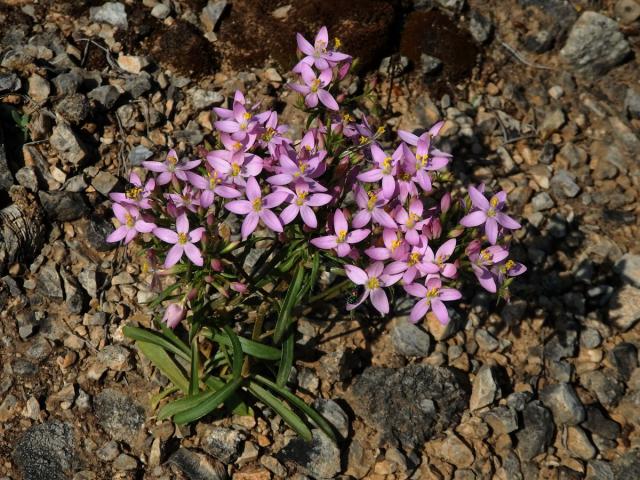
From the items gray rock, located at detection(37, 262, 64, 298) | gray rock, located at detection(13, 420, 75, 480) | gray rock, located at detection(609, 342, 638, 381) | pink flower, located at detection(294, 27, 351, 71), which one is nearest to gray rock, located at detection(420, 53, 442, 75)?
pink flower, located at detection(294, 27, 351, 71)

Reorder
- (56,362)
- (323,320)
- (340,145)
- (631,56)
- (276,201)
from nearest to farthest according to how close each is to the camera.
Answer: (276,201) → (340,145) → (56,362) → (323,320) → (631,56)

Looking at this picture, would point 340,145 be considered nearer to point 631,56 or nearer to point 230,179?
point 230,179

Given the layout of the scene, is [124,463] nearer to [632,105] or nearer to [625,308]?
→ [625,308]

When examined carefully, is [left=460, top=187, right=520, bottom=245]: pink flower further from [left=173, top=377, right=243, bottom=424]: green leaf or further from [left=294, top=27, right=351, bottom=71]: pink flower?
[left=173, top=377, right=243, bottom=424]: green leaf

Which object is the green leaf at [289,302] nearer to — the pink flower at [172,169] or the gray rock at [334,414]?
the gray rock at [334,414]

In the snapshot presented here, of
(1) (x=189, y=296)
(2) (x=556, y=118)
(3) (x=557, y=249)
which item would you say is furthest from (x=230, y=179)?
(2) (x=556, y=118)

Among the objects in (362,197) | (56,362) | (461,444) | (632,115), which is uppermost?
(362,197)

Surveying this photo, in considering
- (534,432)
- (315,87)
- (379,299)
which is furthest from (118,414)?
(534,432)

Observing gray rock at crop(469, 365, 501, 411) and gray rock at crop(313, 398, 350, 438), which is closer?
gray rock at crop(313, 398, 350, 438)
